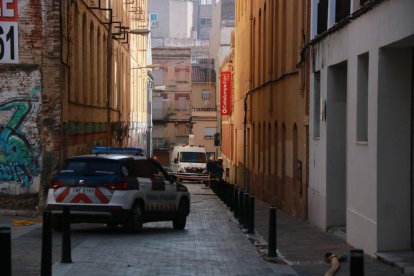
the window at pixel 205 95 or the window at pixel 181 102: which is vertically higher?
the window at pixel 205 95

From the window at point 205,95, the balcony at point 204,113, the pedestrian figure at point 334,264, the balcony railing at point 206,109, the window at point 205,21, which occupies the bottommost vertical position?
the pedestrian figure at point 334,264

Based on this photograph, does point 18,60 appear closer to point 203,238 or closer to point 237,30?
point 203,238

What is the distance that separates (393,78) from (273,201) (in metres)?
15.4

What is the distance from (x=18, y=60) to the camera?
2109cm

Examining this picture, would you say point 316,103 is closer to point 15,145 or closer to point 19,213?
point 15,145

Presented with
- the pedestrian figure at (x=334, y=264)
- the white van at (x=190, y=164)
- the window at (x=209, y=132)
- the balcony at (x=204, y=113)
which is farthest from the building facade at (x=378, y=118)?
the window at (x=209, y=132)

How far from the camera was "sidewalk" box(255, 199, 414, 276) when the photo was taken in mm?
11461

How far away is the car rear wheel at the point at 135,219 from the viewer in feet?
54.0

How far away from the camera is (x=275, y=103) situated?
2742cm

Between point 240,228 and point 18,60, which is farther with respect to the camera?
point 18,60

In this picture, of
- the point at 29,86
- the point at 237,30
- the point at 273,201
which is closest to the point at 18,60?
the point at 29,86

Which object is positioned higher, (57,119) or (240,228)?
(57,119)

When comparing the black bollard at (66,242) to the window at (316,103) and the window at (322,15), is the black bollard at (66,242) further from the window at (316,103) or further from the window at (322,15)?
the window at (322,15)

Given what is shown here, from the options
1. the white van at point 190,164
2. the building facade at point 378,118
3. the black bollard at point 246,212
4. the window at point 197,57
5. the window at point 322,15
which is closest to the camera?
the building facade at point 378,118
